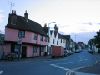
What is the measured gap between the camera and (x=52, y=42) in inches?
3942

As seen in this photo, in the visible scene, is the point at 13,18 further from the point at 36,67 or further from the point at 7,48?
the point at 36,67

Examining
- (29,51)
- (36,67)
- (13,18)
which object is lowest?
(36,67)

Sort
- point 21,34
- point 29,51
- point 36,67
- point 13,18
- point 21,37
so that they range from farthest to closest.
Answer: point 29,51 → point 21,34 → point 21,37 → point 13,18 → point 36,67

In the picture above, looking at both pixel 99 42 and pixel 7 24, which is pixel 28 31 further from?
pixel 99 42

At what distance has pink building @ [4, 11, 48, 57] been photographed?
5628 centimetres

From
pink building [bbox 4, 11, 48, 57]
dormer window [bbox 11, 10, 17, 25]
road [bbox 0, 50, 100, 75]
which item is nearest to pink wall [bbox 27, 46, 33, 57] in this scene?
pink building [bbox 4, 11, 48, 57]

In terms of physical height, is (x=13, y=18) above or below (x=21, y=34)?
above

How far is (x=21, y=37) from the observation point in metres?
60.6

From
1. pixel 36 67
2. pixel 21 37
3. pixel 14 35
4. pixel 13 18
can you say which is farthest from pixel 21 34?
pixel 36 67

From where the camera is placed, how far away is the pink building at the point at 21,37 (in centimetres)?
5628

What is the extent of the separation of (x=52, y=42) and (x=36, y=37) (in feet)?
102

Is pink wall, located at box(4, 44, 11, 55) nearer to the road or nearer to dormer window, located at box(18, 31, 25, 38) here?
dormer window, located at box(18, 31, 25, 38)

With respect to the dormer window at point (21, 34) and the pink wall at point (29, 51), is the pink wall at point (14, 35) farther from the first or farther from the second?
the pink wall at point (29, 51)

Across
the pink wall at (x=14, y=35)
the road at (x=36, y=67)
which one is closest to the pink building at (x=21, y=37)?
the pink wall at (x=14, y=35)
